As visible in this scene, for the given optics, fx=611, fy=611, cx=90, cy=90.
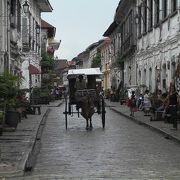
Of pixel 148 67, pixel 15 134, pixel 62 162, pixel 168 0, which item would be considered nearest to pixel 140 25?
pixel 148 67

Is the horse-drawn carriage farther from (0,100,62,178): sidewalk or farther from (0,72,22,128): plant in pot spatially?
(0,72,22,128): plant in pot

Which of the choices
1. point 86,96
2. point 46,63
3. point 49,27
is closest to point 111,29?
point 46,63

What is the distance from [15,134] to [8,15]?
46.8 ft

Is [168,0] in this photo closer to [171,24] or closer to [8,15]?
[171,24]

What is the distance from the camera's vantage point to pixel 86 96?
22.6m

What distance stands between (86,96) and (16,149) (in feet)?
26.2

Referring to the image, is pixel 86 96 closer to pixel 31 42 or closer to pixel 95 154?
pixel 95 154

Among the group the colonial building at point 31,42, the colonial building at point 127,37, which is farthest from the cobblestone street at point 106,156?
the colonial building at point 127,37

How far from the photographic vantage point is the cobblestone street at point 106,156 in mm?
11344

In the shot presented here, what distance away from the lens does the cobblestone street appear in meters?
11.3

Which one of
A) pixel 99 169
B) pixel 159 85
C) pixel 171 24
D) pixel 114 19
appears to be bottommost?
pixel 99 169

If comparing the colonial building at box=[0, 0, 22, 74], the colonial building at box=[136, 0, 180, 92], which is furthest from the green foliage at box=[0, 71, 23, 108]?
the colonial building at box=[0, 0, 22, 74]

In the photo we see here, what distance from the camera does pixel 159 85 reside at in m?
32.4

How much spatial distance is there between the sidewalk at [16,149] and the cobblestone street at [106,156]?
0.31 metres
